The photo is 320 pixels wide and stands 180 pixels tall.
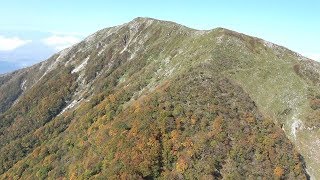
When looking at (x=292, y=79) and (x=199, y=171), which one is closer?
(x=199, y=171)

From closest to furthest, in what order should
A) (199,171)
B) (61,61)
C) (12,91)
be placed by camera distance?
(199,171) → (61,61) → (12,91)

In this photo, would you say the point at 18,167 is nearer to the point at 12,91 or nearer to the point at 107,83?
the point at 107,83

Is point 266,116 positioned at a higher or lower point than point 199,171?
higher

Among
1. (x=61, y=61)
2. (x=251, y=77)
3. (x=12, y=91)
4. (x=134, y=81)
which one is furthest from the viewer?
(x=12, y=91)

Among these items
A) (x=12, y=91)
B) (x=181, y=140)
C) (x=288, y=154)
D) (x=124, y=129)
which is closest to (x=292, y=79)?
(x=288, y=154)

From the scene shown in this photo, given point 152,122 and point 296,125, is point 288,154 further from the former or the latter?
point 152,122

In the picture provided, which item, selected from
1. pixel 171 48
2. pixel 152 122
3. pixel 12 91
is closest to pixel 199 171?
pixel 152 122

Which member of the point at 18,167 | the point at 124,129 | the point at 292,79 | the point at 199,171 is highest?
the point at 292,79
